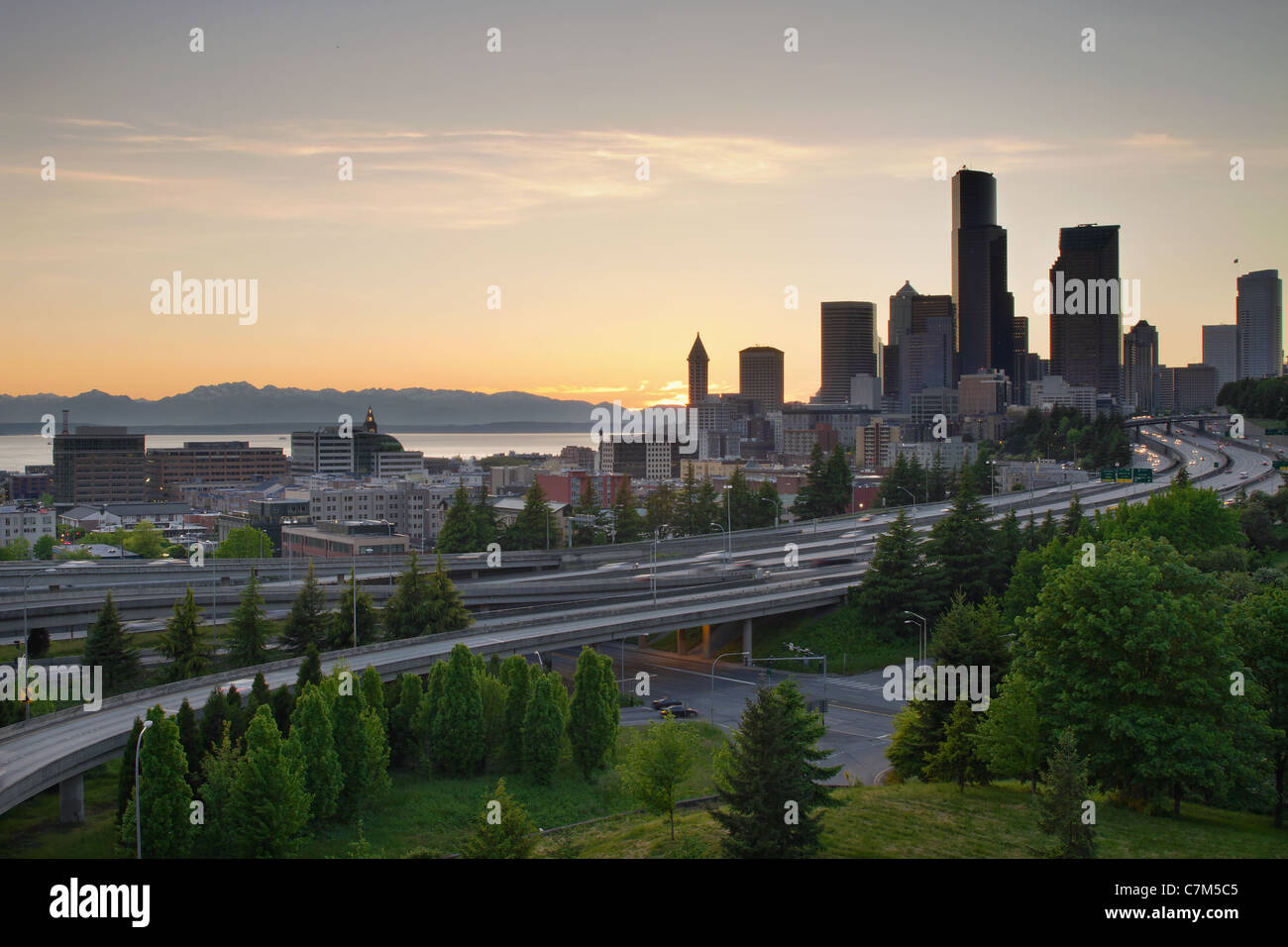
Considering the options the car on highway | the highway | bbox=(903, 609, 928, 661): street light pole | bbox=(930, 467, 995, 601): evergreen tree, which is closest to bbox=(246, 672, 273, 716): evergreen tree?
the highway

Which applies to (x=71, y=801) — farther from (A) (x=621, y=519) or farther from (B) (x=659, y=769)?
(A) (x=621, y=519)

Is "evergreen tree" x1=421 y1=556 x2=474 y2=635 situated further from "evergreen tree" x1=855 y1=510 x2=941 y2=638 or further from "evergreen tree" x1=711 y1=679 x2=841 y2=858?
"evergreen tree" x1=711 y1=679 x2=841 y2=858

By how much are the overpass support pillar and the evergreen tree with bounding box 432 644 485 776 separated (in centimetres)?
828

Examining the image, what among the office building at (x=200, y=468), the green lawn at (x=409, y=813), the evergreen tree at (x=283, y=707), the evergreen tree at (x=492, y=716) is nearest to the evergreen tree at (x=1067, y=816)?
the green lawn at (x=409, y=813)

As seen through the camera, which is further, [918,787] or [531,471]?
[531,471]

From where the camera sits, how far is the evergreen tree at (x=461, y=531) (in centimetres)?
6731

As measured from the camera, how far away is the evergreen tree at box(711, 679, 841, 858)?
16641mm

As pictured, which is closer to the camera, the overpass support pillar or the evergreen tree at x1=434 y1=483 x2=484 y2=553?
the overpass support pillar

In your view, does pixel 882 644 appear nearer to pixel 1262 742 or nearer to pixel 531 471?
pixel 1262 742

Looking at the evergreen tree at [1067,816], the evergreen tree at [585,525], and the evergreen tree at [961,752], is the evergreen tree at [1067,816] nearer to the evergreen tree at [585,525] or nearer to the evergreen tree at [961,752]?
the evergreen tree at [961,752]

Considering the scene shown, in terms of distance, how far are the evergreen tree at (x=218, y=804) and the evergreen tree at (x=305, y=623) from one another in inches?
655
